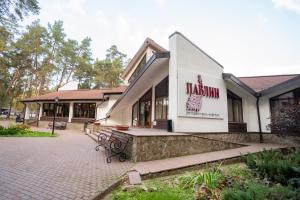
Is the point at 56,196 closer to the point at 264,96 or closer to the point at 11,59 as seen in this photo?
the point at 264,96

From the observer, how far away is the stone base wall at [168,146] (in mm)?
6809

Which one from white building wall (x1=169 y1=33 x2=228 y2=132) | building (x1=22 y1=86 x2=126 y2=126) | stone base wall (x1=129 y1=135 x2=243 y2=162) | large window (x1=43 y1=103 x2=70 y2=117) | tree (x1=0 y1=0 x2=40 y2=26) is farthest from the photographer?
large window (x1=43 y1=103 x2=70 y2=117)

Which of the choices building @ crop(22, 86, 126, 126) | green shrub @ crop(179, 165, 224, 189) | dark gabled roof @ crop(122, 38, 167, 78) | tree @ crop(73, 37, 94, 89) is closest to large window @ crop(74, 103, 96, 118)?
building @ crop(22, 86, 126, 126)

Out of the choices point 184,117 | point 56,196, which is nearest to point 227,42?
point 184,117

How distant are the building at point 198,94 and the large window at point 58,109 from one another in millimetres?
12488

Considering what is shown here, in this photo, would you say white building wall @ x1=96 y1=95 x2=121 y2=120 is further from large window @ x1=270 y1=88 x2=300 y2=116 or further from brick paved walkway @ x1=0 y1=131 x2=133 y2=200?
large window @ x1=270 y1=88 x2=300 y2=116

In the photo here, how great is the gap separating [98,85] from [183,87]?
30.4 m

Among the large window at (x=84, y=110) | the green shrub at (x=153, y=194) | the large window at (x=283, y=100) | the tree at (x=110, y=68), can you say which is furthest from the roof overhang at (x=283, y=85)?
the tree at (x=110, y=68)

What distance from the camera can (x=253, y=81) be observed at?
1559 cm

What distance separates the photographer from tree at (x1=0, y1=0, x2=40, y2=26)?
21.5 ft

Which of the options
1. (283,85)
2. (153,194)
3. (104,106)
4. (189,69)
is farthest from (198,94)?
(104,106)

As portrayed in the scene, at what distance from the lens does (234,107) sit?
13.0m

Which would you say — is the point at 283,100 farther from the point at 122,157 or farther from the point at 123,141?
the point at 122,157

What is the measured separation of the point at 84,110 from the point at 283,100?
748 inches
